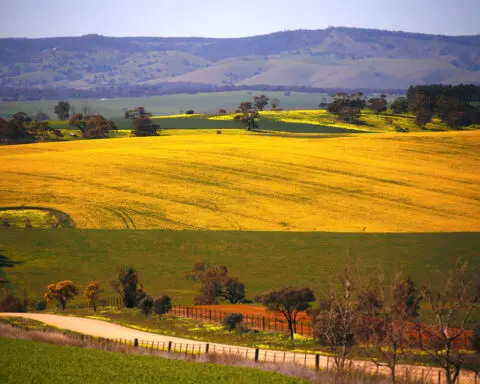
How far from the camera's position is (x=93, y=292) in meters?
50.5

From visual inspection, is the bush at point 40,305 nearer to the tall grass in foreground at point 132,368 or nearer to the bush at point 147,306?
the bush at point 147,306

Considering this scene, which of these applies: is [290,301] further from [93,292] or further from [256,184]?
[256,184]

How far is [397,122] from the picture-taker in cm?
15475

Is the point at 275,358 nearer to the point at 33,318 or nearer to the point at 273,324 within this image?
the point at 273,324

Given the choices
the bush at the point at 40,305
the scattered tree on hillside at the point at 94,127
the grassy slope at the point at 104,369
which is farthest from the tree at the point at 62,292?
the scattered tree on hillside at the point at 94,127

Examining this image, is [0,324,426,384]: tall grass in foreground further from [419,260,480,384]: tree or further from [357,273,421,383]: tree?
[419,260,480,384]: tree

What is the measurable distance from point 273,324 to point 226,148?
196 ft

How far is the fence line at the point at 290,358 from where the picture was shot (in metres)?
Answer: 30.6

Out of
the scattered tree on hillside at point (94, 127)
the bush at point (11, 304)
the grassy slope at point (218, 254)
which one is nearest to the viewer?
the bush at point (11, 304)

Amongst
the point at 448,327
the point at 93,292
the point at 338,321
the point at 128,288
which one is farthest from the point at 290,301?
the point at 448,327

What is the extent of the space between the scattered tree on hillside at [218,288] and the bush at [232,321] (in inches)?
363

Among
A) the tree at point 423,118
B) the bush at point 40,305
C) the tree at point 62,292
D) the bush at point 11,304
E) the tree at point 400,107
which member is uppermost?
the tree at point 400,107

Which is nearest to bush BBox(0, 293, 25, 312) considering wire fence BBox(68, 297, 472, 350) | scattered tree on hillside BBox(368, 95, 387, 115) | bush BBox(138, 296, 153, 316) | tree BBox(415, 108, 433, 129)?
bush BBox(138, 296, 153, 316)

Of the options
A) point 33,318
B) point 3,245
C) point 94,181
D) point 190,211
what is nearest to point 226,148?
point 94,181
